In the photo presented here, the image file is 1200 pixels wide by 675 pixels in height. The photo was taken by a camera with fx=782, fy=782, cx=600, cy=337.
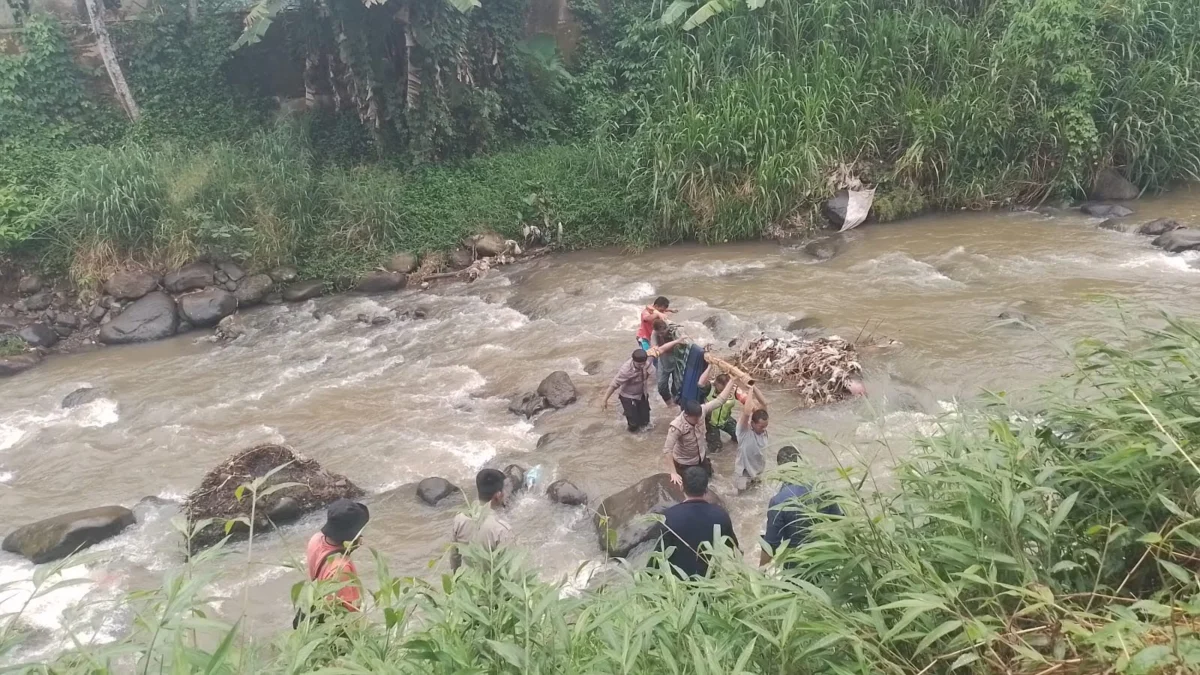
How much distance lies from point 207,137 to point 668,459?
13.3 m

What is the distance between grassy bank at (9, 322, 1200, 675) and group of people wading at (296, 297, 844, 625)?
0.25 metres

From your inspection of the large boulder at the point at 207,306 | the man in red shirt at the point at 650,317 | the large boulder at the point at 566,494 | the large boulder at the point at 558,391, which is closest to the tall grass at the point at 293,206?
the large boulder at the point at 207,306

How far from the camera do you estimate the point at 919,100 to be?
46.0ft

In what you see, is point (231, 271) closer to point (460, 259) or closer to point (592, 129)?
point (460, 259)

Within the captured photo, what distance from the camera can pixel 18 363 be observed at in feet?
37.6

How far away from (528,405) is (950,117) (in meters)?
9.75

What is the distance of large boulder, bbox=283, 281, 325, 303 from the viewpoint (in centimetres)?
1328

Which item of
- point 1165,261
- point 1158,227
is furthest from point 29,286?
point 1158,227

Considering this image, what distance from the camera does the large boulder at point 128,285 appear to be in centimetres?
1270

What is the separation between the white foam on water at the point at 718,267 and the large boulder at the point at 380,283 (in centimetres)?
500

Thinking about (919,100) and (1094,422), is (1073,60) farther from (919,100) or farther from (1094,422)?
(1094,422)

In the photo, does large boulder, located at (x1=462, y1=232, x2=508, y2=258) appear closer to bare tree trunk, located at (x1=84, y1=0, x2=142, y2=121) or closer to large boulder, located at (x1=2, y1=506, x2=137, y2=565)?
bare tree trunk, located at (x1=84, y1=0, x2=142, y2=121)

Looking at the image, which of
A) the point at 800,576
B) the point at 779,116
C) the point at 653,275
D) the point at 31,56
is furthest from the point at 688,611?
the point at 31,56

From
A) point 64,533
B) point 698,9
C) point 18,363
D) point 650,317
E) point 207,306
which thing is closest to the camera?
point 64,533
